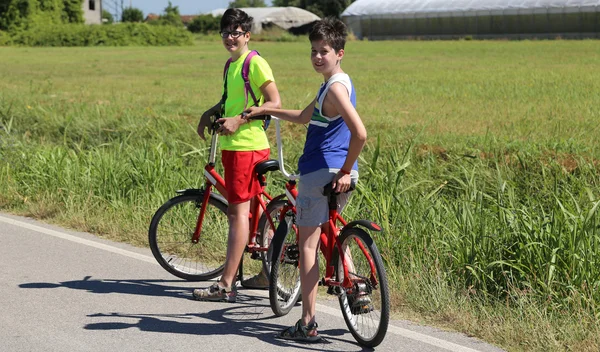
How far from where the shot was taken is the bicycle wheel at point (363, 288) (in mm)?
4797

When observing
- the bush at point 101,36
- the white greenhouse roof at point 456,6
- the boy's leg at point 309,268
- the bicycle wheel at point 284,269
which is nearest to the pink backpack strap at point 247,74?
the bicycle wheel at point 284,269

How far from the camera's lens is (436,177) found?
10.2 meters

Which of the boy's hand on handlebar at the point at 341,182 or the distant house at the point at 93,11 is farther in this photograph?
the distant house at the point at 93,11

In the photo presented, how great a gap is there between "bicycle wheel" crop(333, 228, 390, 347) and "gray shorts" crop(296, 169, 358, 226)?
0.57ft

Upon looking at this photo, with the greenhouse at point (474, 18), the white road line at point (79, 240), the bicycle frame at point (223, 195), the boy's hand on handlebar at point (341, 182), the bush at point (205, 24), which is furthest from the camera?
the bush at point (205, 24)

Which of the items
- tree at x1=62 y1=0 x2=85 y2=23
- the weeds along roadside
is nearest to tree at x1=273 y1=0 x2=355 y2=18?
tree at x1=62 y1=0 x2=85 y2=23

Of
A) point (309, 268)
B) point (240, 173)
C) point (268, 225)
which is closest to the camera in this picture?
point (309, 268)

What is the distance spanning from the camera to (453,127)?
13.9 metres

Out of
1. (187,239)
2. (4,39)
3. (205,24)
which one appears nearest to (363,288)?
(187,239)

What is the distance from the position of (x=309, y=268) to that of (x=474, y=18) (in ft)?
197

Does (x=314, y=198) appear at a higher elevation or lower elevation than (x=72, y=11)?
lower

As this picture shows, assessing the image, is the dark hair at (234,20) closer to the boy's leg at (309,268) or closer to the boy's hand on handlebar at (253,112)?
the boy's hand on handlebar at (253,112)

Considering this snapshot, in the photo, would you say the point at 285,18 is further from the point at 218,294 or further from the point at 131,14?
the point at 218,294

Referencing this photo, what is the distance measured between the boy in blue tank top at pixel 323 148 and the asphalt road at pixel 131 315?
358 millimetres
